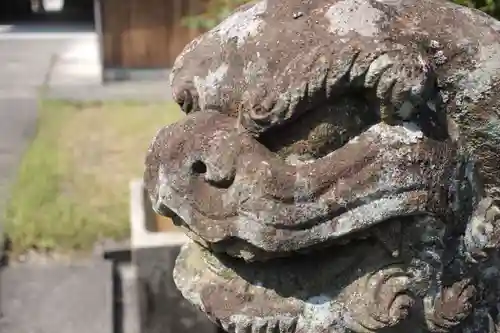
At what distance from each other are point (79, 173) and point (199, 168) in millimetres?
2505

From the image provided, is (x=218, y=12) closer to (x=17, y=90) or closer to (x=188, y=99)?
(x=188, y=99)

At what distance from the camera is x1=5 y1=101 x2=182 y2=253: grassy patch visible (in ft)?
8.82

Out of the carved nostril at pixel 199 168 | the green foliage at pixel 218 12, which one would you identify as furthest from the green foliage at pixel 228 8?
the carved nostril at pixel 199 168

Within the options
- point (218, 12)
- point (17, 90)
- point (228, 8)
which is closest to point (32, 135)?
point (17, 90)

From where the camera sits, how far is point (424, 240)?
0.80 meters

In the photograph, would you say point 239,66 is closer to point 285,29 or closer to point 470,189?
point 285,29

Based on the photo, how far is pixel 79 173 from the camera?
10.6ft

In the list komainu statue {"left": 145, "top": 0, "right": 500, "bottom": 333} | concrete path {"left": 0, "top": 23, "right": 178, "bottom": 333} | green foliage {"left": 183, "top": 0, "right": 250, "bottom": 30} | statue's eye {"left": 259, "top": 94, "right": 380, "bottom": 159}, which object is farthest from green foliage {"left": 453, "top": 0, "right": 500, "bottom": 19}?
concrete path {"left": 0, "top": 23, "right": 178, "bottom": 333}

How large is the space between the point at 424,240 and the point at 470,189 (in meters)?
0.09

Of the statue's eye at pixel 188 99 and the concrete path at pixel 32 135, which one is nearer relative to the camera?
the statue's eye at pixel 188 99

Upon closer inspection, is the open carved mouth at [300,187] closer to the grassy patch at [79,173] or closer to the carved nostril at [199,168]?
the carved nostril at [199,168]

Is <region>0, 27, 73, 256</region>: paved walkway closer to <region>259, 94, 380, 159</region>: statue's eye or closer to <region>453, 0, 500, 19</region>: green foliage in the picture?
<region>453, 0, 500, 19</region>: green foliage

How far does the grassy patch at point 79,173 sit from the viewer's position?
2689 millimetres

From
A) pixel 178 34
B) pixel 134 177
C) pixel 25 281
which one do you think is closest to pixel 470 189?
pixel 25 281
